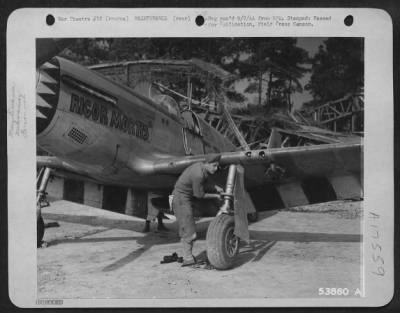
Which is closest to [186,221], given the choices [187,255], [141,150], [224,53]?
[187,255]

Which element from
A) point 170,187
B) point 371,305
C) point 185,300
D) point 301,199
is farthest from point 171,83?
point 371,305

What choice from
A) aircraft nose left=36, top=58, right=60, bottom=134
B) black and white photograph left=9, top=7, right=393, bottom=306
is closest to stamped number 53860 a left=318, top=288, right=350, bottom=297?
black and white photograph left=9, top=7, right=393, bottom=306

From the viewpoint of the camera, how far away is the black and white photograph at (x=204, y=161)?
2.22m

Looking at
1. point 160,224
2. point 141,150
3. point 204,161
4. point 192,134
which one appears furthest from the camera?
point 160,224

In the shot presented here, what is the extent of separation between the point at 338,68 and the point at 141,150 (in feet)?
4.98

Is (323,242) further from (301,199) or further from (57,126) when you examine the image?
(57,126)

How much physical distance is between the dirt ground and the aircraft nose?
0.85m

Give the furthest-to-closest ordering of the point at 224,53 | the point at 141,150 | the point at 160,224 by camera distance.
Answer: the point at 160,224, the point at 141,150, the point at 224,53

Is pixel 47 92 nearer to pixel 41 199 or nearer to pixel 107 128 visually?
pixel 107 128

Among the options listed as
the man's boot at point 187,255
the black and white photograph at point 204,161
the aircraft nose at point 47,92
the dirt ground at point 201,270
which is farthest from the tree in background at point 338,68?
the aircraft nose at point 47,92

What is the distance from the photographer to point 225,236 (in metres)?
2.40

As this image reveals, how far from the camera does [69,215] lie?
3398mm

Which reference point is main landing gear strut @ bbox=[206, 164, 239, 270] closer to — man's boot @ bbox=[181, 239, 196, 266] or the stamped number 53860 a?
man's boot @ bbox=[181, 239, 196, 266]

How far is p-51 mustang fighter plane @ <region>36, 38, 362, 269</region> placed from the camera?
226 cm
